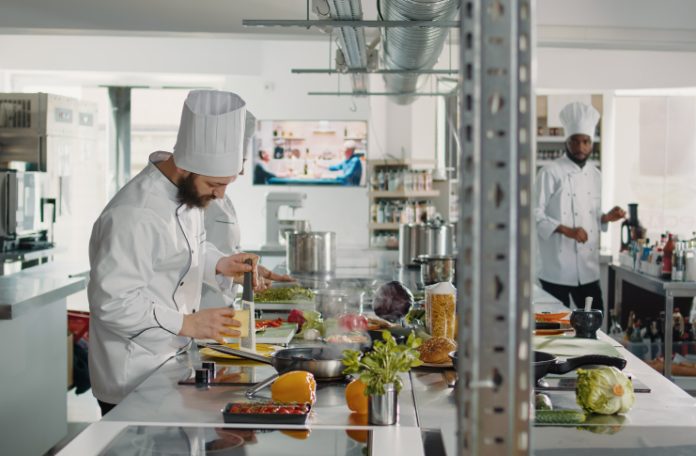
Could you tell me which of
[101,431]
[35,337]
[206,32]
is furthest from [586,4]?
[101,431]

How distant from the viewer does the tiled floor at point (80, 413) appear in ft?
16.8

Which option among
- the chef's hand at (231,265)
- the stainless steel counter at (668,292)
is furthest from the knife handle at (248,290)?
the stainless steel counter at (668,292)

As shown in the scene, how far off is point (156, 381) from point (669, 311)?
3983 millimetres

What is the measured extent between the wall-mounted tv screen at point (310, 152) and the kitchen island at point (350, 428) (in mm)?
7942

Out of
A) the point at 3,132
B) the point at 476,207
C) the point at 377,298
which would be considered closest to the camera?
the point at 476,207

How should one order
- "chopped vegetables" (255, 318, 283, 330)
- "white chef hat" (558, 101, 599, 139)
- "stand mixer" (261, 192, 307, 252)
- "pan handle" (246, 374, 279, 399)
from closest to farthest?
"pan handle" (246, 374, 279, 399)
"chopped vegetables" (255, 318, 283, 330)
"white chef hat" (558, 101, 599, 139)
"stand mixer" (261, 192, 307, 252)

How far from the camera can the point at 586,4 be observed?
6.19m

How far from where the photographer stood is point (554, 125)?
9453 mm

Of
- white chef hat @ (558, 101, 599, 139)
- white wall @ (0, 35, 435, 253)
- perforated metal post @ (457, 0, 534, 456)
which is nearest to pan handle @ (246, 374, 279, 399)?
perforated metal post @ (457, 0, 534, 456)

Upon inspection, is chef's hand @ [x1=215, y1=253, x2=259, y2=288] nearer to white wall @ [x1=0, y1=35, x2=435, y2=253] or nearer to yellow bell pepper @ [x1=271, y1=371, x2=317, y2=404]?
yellow bell pepper @ [x1=271, y1=371, x2=317, y2=404]

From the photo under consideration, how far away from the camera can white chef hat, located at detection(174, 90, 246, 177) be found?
2715 millimetres

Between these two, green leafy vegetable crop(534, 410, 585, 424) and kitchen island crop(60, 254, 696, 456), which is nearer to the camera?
kitchen island crop(60, 254, 696, 456)

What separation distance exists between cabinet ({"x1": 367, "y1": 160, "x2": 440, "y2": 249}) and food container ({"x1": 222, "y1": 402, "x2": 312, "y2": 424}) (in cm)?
633

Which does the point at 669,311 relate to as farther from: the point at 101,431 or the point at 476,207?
the point at 476,207
